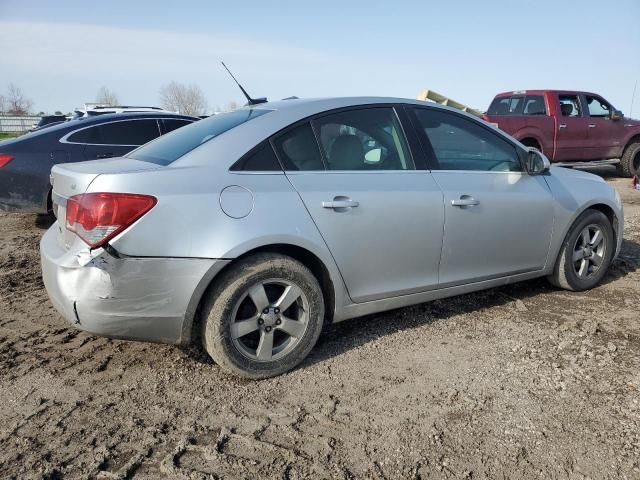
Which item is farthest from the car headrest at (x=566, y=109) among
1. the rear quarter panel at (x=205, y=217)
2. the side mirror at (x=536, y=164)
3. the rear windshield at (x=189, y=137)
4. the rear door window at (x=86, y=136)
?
the rear quarter panel at (x=205, y=217)

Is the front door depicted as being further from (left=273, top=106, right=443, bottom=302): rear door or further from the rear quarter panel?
the rear quarter panel

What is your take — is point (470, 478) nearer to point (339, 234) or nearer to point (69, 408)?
point (339, 234)

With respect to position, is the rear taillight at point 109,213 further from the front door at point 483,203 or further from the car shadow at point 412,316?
the front door at point 483,203

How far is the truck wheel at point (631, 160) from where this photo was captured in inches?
491

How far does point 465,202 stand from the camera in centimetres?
355

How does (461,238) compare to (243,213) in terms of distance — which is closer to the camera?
(243,213)

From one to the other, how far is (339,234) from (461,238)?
3.18 ft

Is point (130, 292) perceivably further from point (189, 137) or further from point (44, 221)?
point (44, 221)

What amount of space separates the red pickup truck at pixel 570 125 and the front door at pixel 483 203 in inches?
284

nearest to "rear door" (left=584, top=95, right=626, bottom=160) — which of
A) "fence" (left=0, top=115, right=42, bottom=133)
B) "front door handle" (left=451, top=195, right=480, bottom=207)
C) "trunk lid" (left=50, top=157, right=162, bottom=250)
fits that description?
"front door handle" (left=451, top=195, right=480, bottom=207)

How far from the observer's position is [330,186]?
10.2ft

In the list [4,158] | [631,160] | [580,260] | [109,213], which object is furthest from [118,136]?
[631,160]

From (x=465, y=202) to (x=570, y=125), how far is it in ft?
30.6

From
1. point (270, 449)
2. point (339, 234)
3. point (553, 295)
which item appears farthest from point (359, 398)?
point (553, 295)
